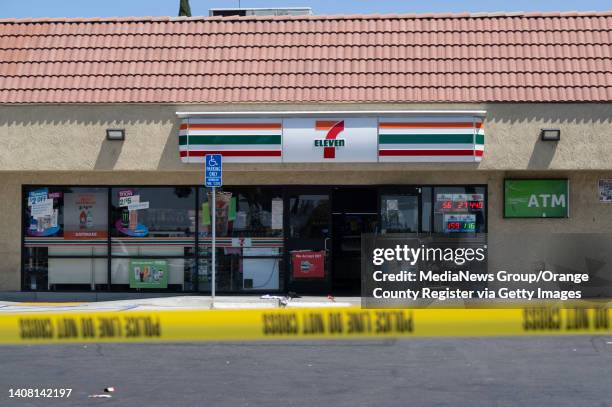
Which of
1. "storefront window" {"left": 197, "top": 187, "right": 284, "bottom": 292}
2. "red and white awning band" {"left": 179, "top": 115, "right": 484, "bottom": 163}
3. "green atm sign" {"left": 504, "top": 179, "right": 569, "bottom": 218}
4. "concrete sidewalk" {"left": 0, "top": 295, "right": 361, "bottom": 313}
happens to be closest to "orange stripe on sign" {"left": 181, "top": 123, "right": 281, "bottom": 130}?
"red and white awning band" {"left": 179, "top": 115, "right": 484, "bottom": 163}

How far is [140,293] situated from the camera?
63.6ft

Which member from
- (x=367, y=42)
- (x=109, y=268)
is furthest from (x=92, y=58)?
(x=367, y=42)

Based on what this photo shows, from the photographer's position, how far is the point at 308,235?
1916 cm

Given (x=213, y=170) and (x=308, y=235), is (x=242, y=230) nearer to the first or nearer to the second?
(x=308, y=235)

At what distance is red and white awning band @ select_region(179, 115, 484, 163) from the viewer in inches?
699

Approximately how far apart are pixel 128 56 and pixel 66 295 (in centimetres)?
511

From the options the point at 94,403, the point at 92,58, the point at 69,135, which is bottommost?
the point at 94,403

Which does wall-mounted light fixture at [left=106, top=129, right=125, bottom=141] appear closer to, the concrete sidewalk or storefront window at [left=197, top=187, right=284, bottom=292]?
storefront window at [left=197, top=187, right=284, bottom=292]

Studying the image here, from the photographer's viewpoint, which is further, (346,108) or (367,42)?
(367,42)

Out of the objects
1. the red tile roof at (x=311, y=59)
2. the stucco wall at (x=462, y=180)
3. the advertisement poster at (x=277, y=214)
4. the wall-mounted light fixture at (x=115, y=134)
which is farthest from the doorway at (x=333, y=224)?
the wall-mounted light fixture at (x=115, y=134)

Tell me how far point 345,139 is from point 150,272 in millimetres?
4960

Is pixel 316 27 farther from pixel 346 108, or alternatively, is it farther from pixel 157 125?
pixel 157 125

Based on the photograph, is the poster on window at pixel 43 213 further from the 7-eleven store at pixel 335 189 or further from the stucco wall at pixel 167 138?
the 7-eleven store at pixel 335 189

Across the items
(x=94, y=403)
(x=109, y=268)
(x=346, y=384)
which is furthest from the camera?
(x=109, y=268)
